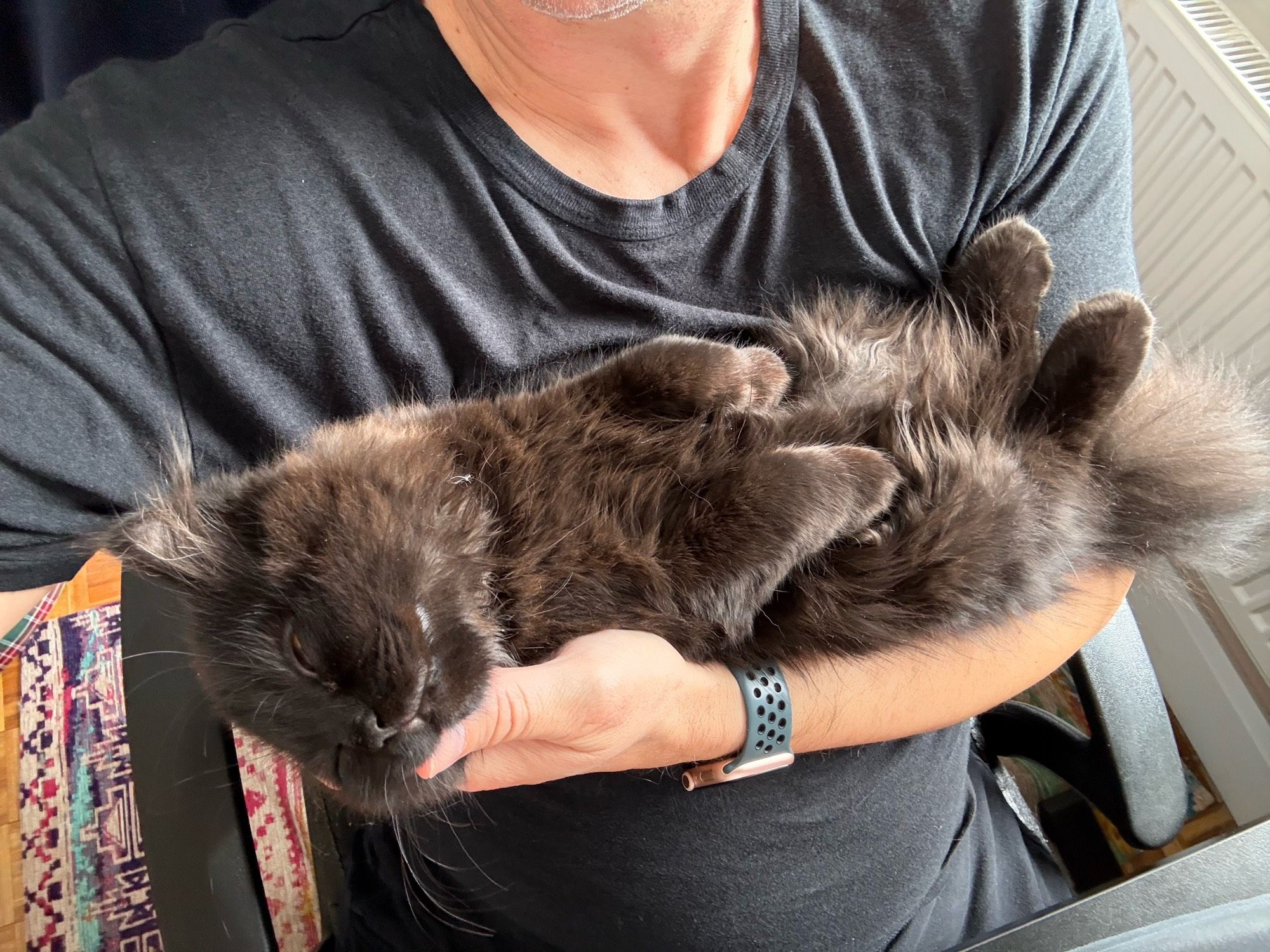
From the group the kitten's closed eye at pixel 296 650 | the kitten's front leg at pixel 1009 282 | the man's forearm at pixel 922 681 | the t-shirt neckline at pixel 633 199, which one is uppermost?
the t-shirt neckline at pixel 633 199

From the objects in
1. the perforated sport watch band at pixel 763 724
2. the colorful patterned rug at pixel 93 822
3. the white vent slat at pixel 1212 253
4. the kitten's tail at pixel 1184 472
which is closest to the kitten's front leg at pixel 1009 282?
the kitten's tail at pixel 1184 472

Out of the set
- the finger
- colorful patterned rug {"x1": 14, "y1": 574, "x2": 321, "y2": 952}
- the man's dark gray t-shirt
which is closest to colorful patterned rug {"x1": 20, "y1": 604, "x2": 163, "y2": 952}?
colorful patterned rug {"x1": 14, "y1": 574, "x2": 321, "y2": 952}

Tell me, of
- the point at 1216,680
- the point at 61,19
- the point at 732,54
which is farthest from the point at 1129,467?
the point at 61,19

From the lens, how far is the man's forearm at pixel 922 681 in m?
1.06

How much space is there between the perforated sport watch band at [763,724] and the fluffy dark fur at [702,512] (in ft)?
0.12

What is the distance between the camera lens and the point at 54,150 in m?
0.88

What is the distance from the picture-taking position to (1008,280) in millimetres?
1152

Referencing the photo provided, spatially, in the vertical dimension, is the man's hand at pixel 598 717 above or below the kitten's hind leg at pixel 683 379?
below

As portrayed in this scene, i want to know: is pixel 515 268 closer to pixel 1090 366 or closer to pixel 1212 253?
pixel 1090 366

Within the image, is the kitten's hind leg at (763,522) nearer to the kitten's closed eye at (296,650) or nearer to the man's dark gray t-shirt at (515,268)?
the man's dark gray t-shirt at (515,268)

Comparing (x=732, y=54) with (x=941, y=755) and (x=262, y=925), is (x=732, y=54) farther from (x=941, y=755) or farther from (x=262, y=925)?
(x=262, y=925)

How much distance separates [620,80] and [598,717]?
904 mm

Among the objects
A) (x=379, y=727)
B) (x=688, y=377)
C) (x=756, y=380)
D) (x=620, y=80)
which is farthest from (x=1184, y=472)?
(x=379, y=727)

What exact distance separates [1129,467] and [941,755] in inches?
21.4
